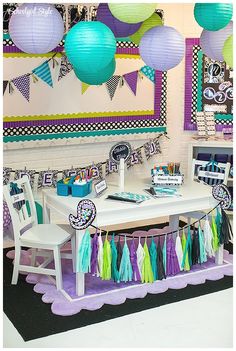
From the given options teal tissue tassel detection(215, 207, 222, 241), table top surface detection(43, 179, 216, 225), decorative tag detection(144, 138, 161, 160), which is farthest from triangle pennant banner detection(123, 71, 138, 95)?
teal tissue tassel detection(215, 207, 222, 241)

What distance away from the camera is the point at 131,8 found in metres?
3.35

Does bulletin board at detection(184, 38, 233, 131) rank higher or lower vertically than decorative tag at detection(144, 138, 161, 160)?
higher

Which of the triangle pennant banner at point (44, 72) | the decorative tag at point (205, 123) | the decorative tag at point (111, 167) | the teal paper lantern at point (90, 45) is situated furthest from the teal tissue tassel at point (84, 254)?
the decorative tag at point (205, 123)

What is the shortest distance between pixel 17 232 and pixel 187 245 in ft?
4.80

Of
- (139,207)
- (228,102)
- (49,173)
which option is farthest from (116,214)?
(228,102)

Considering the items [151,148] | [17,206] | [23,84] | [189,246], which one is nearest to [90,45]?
[17,206]

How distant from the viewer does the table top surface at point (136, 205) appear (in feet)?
13.4

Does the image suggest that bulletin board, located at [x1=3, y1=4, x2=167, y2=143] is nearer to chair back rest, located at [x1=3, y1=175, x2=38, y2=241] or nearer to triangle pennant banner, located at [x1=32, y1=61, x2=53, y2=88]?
triangle pennant banner, located at [x1=32, y1=61, x2=53, y2=88]

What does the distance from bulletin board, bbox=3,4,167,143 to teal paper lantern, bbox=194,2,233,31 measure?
2388mm

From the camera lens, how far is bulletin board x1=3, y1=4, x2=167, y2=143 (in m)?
5.66

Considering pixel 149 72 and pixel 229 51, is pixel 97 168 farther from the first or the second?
pixel 229 51

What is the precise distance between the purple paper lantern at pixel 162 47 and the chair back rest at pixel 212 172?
1.46m

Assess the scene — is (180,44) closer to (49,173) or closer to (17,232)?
(17,232)

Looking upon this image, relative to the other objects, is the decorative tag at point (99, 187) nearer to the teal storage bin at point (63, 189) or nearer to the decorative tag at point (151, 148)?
the teal storage bin at point (63, 189)
